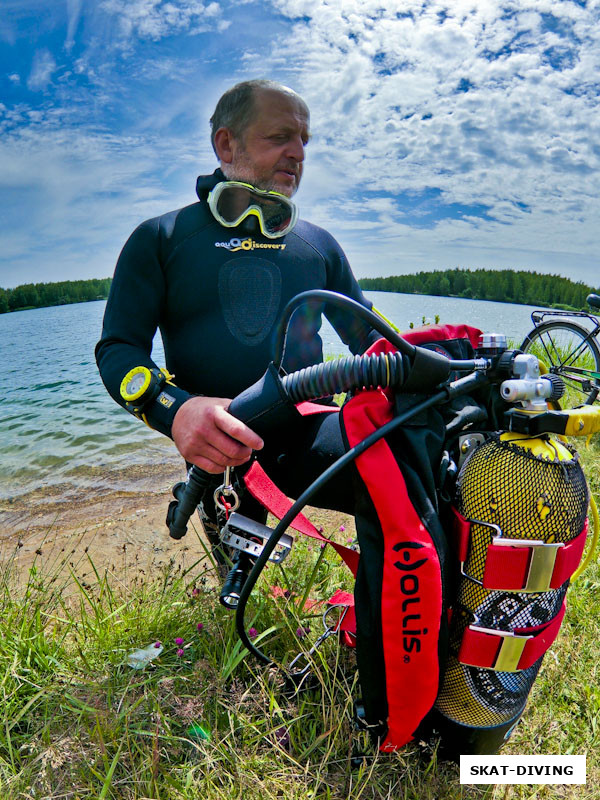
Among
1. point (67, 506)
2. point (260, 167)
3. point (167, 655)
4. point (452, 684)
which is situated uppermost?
point (260, 167)

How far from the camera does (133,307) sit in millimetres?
1903

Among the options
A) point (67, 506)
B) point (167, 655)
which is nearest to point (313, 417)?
point (167, 655)

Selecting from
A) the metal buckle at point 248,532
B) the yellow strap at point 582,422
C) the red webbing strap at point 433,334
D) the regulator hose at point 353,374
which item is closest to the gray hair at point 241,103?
the red webbing strap at point 433,334

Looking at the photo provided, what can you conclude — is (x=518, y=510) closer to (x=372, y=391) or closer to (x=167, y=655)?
(x=372, y=391)

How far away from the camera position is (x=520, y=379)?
1177mm

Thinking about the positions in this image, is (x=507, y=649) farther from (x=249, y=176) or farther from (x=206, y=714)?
(x=249, y=176)

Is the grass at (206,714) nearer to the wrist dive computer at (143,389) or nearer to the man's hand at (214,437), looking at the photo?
the man's hand at (214,437)

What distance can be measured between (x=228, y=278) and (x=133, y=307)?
393 millimetres

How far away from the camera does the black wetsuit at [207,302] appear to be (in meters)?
1.92

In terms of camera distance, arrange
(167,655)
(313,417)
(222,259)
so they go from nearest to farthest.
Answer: (313,417) < (167,655) < (222,259)

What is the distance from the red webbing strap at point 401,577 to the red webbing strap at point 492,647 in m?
0.09

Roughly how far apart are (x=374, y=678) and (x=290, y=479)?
2.26ft

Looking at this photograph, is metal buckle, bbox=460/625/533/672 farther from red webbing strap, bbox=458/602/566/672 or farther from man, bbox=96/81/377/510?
man, bbox=96/81/377/510

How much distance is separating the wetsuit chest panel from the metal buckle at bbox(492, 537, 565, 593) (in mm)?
1250
